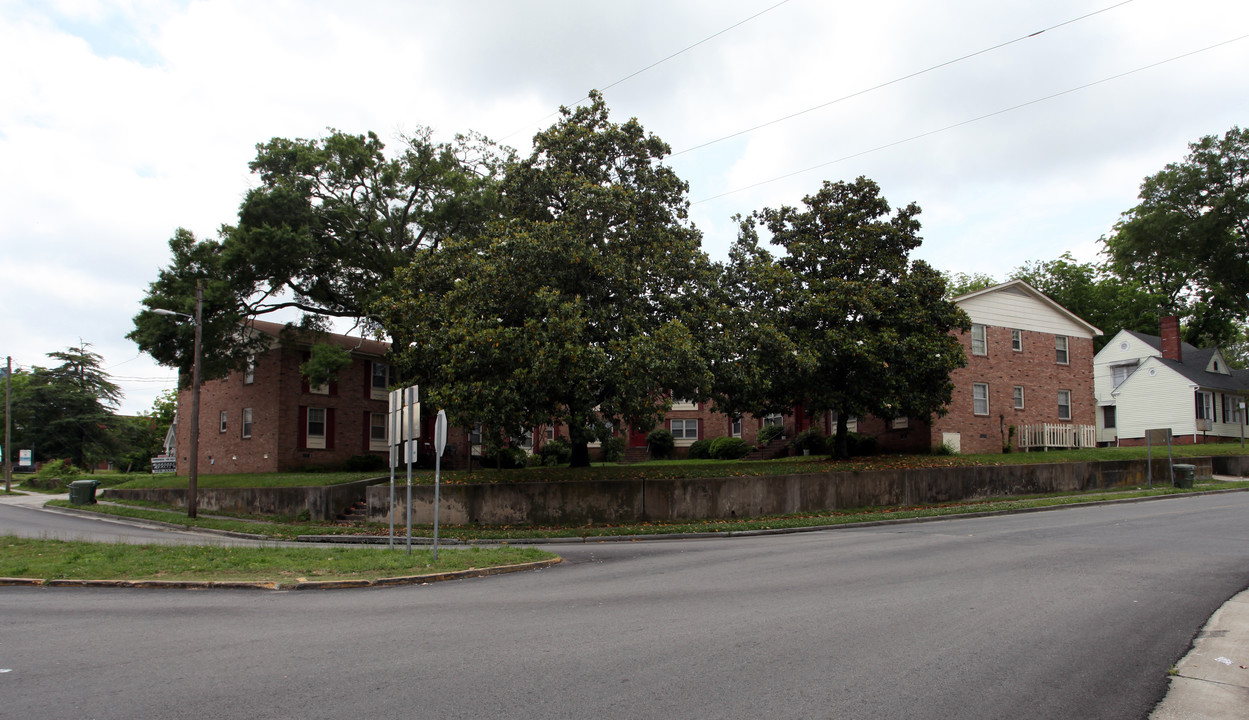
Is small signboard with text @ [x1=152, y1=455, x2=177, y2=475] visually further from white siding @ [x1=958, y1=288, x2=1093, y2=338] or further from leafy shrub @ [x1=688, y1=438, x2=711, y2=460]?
white siding @ [x1=958, y1=288, x2=1093, y2=338]

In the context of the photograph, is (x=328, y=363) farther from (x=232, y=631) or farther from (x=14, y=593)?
(x=232, y=631)

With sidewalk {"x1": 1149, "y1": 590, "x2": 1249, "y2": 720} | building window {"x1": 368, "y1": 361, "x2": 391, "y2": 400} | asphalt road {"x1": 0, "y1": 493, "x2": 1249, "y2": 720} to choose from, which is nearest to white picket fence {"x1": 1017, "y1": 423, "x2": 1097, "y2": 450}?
asphalt road {"x1": 0, "y1": 493, "x2": 1249, "y2": 720}

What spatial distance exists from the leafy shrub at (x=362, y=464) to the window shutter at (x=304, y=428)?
2094mm

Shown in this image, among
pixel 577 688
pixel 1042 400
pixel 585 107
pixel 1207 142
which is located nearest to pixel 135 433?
pixel 585 107

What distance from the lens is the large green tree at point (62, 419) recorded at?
55812 mm

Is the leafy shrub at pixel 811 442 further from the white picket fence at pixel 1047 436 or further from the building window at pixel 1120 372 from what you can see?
the building window at pixel 1120 372

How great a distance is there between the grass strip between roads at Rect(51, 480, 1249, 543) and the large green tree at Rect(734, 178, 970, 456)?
16.1 ft

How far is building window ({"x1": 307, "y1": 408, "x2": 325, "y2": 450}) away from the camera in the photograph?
124 feet

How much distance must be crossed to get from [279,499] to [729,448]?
21893 millimetres

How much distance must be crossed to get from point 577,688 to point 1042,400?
37.3m

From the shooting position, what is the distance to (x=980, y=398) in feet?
116

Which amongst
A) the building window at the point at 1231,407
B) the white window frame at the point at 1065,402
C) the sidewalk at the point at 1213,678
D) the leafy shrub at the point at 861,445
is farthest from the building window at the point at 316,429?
the building window at the point at 1231,407

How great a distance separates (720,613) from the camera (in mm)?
8203

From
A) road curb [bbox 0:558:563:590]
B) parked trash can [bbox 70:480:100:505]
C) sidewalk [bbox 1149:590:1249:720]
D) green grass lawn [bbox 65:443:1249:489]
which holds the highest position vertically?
green grass lawn [bbox 65:443:1249:489]
